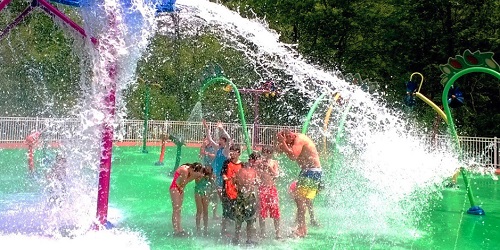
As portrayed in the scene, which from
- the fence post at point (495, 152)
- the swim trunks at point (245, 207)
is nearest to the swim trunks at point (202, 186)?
the swim trunks at point (245, 207)

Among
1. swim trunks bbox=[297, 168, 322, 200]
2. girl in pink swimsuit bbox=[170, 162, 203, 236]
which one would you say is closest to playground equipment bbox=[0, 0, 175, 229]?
girl in pink swimsuit bbox=[170, 162, 203, 236]

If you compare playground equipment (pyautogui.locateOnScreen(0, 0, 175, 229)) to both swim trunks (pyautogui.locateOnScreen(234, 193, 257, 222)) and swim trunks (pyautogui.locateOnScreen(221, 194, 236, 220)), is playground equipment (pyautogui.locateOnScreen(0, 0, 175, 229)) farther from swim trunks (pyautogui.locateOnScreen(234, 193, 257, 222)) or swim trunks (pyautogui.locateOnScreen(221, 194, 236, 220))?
swim trunks (pyautogui.locateOnScreen(234, 193, 257, 222))

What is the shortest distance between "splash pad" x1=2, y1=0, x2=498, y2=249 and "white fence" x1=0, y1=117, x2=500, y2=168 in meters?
4.98

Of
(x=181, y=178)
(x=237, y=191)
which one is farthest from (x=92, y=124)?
(x=237, y=191)

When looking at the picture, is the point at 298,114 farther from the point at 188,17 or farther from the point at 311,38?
the point at 188,17

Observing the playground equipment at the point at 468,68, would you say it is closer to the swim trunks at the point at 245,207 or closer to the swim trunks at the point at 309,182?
the swim trunks at the point at 309,182

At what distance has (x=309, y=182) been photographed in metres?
7.59

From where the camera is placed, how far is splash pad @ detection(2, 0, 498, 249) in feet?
23.9

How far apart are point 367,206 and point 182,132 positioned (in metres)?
15.8

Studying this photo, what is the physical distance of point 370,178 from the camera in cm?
991

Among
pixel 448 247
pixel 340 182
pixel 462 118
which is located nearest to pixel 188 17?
pixel 340 182

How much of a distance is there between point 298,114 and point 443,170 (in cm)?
1569

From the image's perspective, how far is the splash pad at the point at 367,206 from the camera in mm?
7285

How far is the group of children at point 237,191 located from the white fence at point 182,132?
28.7 feet
